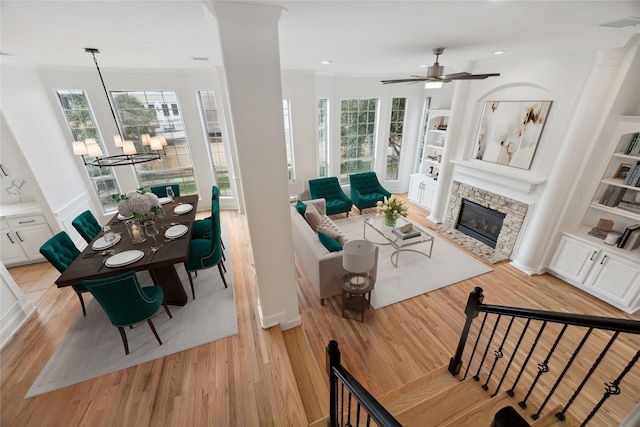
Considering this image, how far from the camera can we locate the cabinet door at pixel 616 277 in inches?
126

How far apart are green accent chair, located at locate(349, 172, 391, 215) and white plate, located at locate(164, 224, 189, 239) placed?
3929 millimetres

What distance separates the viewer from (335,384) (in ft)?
5.28

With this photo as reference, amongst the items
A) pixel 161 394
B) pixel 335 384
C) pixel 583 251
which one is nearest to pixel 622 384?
pixel 583 251

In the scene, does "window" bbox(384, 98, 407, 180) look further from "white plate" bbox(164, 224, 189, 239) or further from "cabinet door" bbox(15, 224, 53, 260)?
"cabinet door" bbox(15, 224, 53, 260)

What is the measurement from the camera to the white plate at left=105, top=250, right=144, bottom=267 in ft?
9.19

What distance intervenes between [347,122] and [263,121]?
16.5 ft

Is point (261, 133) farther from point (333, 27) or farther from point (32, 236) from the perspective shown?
point (32, 236)

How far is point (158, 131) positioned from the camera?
5.57 m

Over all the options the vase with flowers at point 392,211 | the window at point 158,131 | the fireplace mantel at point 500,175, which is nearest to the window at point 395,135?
the fireplace mantel at point 500,175

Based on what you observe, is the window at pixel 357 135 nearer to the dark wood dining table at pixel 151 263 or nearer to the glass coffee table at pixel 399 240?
the glass coffee table at pixel 399 240

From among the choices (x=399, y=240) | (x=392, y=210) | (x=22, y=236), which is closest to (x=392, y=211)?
(x=392, y=210)

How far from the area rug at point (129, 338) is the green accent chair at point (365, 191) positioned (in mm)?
3732

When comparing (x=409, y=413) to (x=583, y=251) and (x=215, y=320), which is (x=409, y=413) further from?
(x=583, y=251)

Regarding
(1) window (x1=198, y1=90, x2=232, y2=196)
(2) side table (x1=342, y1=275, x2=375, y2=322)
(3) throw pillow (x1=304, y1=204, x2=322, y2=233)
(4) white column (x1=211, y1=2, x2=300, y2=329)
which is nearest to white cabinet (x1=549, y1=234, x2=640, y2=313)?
(2) side table (x1=342, y1=275, x2=375, y2=322)
